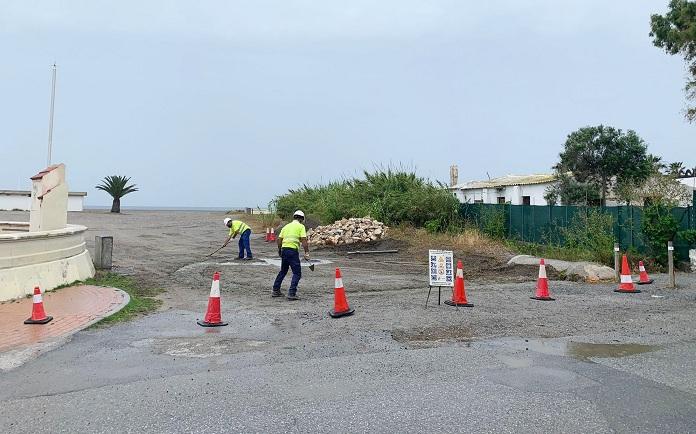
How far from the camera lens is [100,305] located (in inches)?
397

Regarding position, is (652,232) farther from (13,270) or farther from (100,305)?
(13,270)

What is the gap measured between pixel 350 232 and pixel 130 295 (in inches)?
546

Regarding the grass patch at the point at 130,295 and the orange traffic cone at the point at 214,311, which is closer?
the orange traffic cone at the point at 214,311

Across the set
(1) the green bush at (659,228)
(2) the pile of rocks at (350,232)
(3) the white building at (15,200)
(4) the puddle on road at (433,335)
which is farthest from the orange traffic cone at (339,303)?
(3) the white building at (15,200)

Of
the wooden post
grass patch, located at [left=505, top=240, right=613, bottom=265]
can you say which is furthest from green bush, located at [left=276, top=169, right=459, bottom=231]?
the wooden post

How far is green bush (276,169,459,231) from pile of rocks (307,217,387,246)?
1.64 metres

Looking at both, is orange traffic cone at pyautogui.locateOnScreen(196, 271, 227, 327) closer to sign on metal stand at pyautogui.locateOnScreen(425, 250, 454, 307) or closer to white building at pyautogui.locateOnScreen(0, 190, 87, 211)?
sign on metal stand at pyautogui.locateOnScreen(425, 250, 454, 307)

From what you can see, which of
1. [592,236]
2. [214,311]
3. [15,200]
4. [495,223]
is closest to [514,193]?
[495,223]

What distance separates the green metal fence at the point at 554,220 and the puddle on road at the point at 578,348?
32.8 ft

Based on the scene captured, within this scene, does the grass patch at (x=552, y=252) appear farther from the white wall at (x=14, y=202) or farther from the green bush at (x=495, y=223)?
the white wall at (x=14, y=202)

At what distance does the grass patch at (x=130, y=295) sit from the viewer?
367 inches

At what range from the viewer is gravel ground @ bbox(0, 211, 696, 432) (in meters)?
4.57

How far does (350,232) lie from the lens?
24594 millimetres

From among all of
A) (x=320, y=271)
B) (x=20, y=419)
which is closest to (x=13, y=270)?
(x=20, y=419)
